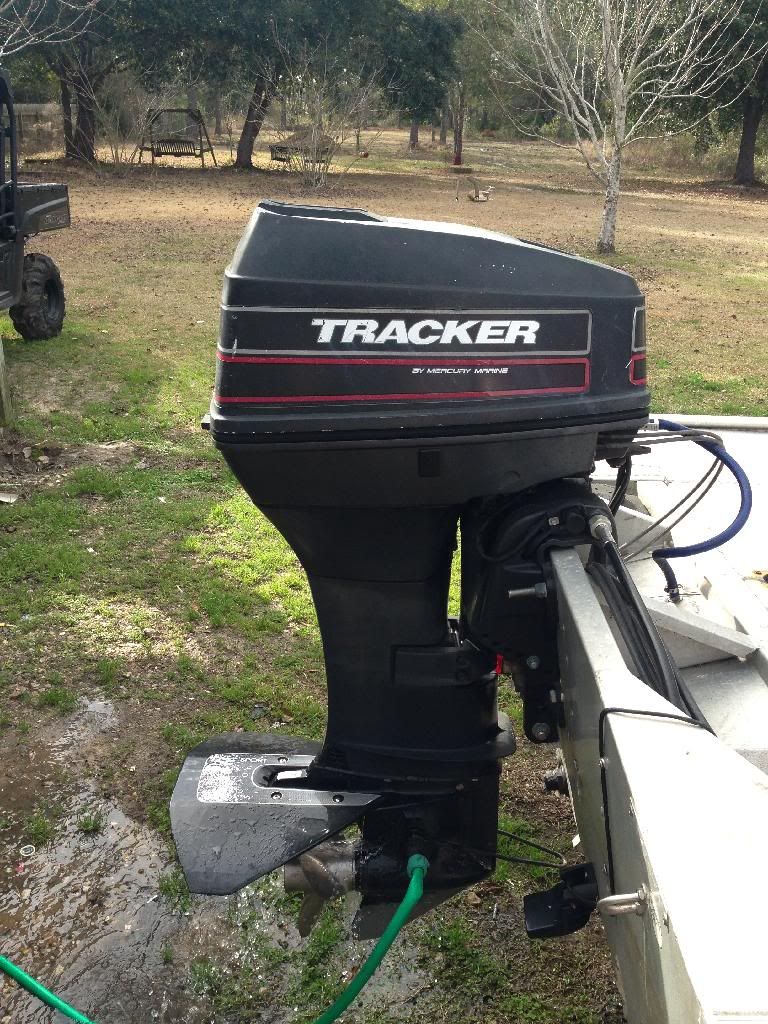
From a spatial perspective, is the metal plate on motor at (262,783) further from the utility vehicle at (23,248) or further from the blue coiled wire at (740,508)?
the utility vehicle at (23,248)

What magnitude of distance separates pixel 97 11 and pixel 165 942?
68.4 ft

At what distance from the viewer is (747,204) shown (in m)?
22.0

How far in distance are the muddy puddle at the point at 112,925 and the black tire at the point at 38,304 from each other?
18.1ft

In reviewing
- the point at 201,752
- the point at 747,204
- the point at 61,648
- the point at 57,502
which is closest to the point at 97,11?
the point at 747,204

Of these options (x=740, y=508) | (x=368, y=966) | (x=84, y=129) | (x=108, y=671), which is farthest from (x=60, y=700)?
(x=84, y=129)

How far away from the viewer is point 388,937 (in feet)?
5.29

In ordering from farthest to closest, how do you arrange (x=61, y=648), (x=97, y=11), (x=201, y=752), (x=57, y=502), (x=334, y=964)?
1. (x=97, y=11)
2. (x=57, y=502)
3. (x=61, y=648)
4. (x=334, y=964)
5. (x=201, y=752)

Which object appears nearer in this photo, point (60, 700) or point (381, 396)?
point (381, 396)

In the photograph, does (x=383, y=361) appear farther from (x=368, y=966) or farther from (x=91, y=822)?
(x=91, y=822)

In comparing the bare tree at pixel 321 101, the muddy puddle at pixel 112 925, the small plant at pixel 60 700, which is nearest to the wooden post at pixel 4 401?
the small plant at pixel 60 700

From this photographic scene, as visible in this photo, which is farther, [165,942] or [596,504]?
[165,942]

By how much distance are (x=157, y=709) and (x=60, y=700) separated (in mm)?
301

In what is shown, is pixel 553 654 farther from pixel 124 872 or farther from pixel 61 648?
pixel 61 648

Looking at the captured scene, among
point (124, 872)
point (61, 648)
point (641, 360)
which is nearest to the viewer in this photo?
point (641, 360)
